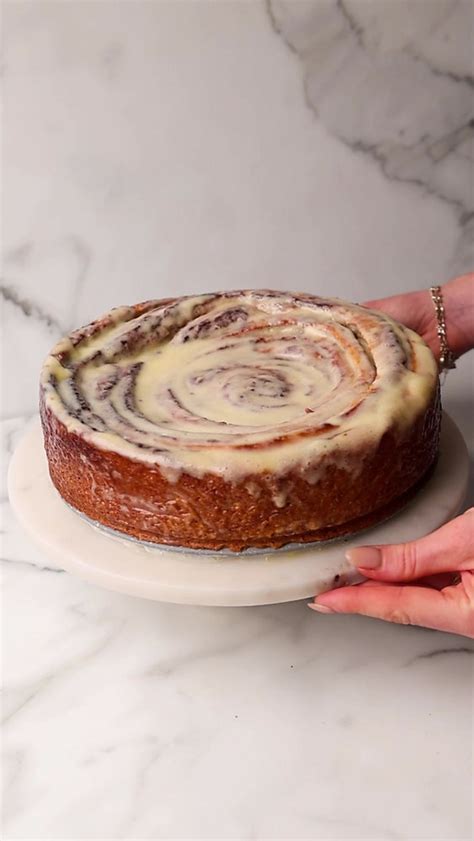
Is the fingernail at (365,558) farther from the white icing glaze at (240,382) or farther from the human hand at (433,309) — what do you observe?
the human hand at (433,309)

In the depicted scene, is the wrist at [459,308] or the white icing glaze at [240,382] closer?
the white icing glaze at [240,382]

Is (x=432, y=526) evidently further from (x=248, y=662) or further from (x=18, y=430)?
(x=18, y=430)

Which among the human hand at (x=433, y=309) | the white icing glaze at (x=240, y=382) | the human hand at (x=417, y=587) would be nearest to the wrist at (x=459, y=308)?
Result: the human hand at (x=433, y=309)

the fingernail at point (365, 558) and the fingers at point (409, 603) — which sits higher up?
the fingernail at point (365, 558)

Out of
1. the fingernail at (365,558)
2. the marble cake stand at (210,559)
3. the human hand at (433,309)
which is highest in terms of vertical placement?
the human hand at (433,309)

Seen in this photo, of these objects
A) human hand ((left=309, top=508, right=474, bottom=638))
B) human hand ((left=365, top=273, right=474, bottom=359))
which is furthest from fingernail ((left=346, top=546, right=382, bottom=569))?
human hand ((left=365, top=273, right=474, bottom=359))

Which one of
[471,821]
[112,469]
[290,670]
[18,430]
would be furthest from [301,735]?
[18,430]
